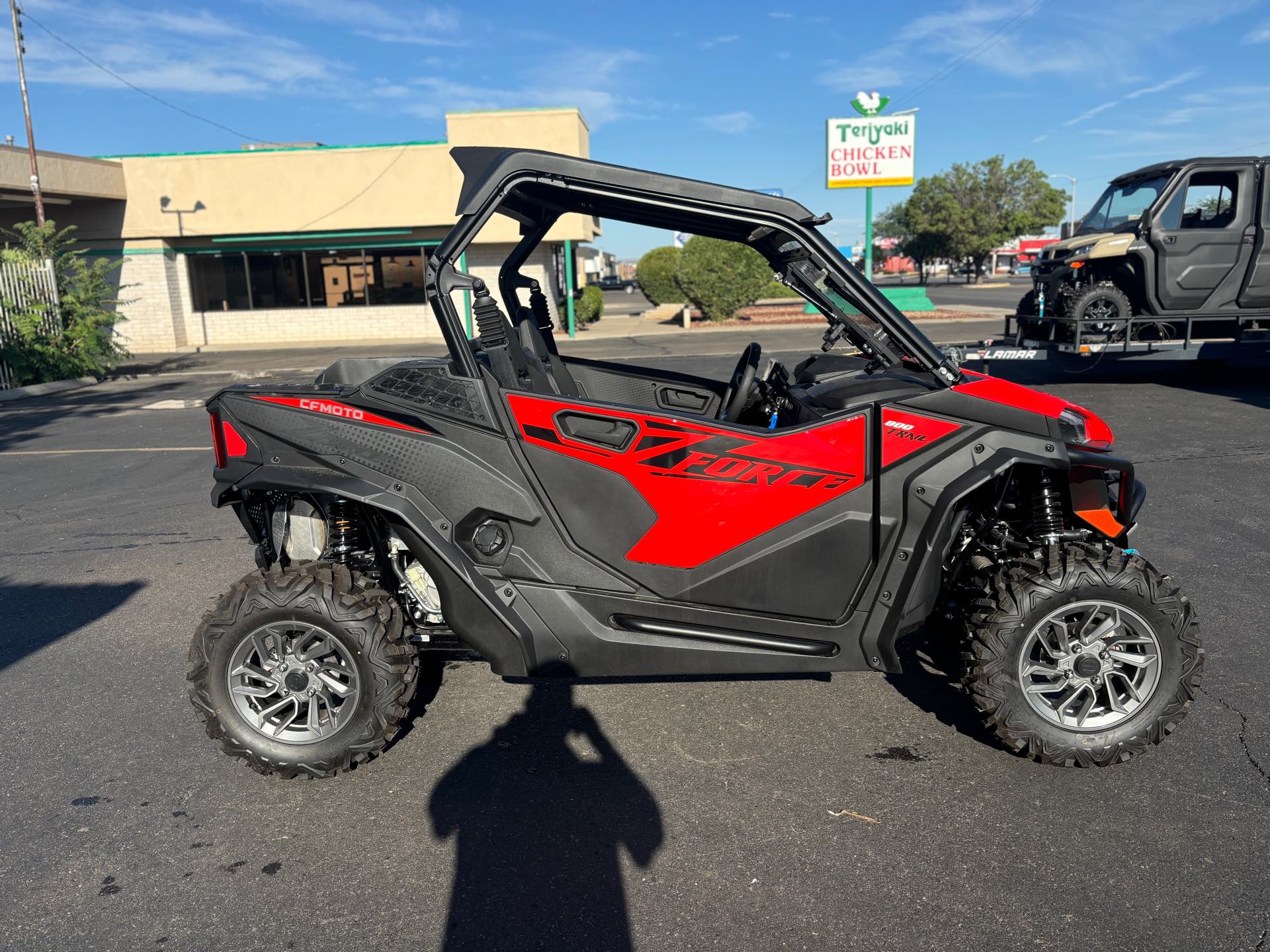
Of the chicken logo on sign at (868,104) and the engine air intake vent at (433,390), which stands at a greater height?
the chicken logo on sign at (868,104)

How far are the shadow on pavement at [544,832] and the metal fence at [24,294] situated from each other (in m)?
16.7

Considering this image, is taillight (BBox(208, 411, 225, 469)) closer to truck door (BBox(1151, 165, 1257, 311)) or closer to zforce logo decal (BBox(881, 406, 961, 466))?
zforce logo decal (BBox(881, 406, 961, 466))

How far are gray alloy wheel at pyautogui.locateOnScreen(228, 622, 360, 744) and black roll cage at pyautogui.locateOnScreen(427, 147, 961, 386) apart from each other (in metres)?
1.19

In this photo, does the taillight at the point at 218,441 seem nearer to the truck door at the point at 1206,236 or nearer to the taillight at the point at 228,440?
the taillight at the point at 228,440

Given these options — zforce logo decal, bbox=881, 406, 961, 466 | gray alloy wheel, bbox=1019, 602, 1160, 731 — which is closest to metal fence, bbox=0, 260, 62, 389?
zforce logo decal, bbox=881, 406, 961, 466

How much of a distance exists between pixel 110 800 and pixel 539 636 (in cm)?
167

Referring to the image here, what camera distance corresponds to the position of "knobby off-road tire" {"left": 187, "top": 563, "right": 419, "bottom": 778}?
135 inches

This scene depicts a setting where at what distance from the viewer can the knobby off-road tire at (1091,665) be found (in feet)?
11.0

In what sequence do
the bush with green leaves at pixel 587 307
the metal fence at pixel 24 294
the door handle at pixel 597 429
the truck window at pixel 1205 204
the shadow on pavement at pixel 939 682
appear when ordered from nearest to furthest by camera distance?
1. the door handle at pixel 597 429
2. the shadow on pavement at pixel 939 682
3. the truck window at pixel 1205 204
4. the metal fence at pixel 24 294
5. the bush with green leaves at pixel 587 307

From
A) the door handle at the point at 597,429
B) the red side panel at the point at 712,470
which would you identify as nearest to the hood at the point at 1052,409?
the red side panel at the point at 712,470

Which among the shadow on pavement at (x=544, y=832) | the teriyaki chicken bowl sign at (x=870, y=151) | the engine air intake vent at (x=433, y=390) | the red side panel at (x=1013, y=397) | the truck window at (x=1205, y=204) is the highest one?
the teriyaki chicken bowl sign at (x=870, y=151)

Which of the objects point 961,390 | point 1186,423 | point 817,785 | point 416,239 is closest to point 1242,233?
point 1186,423

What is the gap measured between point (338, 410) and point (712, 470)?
142cm

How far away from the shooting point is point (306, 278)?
2970 centimetres
